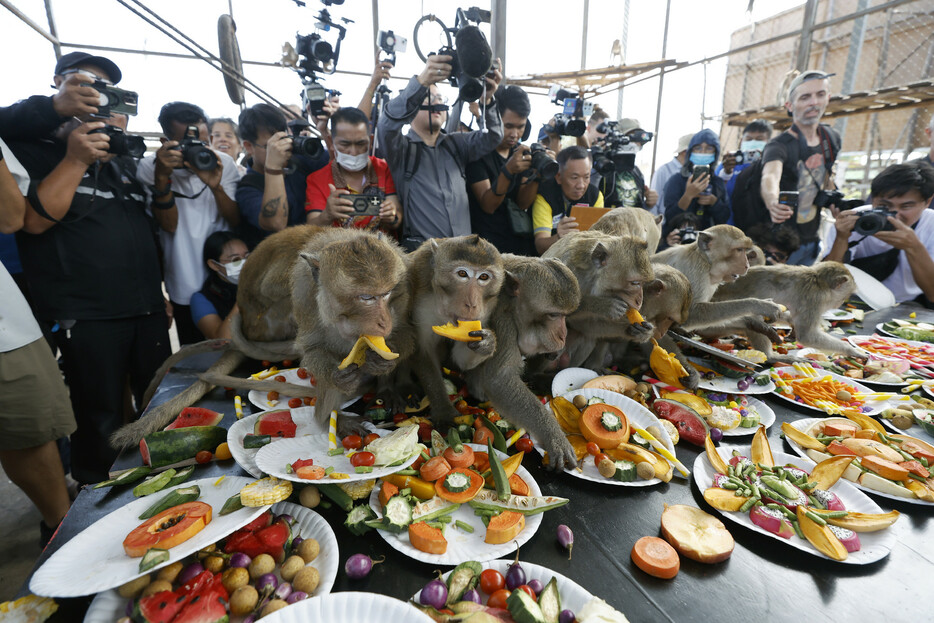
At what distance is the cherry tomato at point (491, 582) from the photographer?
130cm

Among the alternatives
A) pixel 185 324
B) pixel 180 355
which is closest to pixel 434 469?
pixel 180 355

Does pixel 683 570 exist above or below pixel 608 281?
below

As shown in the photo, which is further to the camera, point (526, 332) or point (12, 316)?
point (12, 316)

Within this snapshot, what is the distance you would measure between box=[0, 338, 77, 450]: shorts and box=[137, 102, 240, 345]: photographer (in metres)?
1.41

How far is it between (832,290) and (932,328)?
5.59 feet

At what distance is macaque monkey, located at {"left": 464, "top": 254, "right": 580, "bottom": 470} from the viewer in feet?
7.03

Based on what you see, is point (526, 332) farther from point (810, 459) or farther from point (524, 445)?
point (810, 459)

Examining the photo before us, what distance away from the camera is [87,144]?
2.75 metres

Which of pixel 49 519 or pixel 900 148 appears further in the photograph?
pixel 900 148

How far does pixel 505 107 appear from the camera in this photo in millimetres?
4477

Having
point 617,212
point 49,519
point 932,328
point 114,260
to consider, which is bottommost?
point 49,519

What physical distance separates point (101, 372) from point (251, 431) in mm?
2055

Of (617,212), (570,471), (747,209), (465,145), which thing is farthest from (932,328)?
(465,145)

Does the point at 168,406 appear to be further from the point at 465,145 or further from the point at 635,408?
the point at 465,145
